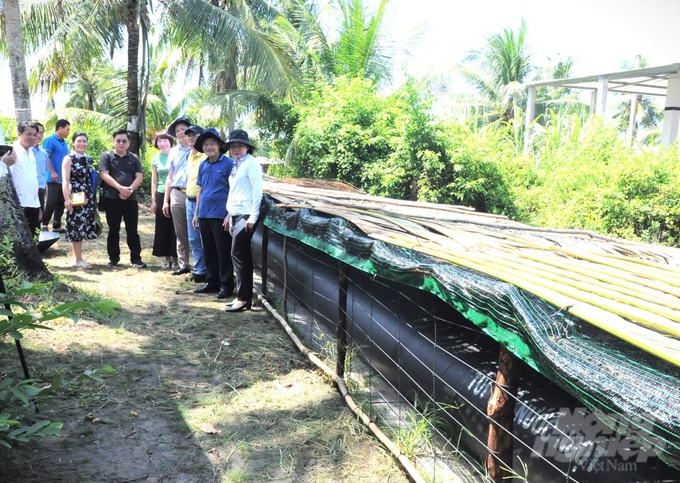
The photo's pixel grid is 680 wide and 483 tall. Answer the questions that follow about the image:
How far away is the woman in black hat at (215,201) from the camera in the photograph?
530 cm

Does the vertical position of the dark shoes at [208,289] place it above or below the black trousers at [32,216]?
below

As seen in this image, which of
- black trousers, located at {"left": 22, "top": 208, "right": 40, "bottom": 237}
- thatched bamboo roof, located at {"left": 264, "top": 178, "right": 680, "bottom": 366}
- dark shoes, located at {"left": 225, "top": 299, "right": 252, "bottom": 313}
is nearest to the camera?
thatched bamboo roof, located at {"left": 264, "top": 178, "right": 680, "bottom": 366}

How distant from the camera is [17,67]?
9.30m

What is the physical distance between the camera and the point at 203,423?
3123 millimetres

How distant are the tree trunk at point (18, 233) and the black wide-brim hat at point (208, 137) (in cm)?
158

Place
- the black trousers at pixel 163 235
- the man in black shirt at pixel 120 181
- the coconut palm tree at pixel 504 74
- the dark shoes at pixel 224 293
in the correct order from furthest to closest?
the coconut palm tree at pixel 504 74, the black trousers at pixel 163 235, the man in black shirt at pixel 120 181, the dark shoes at pixel 224 293

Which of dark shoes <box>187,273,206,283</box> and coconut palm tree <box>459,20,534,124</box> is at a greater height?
coconut palm tree <box>459,20,534,124</box>

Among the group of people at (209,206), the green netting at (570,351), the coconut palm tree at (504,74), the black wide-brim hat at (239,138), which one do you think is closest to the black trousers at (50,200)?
the group of people at (209,206)

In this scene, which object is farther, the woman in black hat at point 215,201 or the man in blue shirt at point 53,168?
the man in blue shirt at point 53,168

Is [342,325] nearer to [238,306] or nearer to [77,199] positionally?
[238,306]

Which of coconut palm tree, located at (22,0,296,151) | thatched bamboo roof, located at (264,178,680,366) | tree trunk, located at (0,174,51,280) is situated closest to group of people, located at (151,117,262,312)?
thatched bamboo roof, located at (264,178,680,366)

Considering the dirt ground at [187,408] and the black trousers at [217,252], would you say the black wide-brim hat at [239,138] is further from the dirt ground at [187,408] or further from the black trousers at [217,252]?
the dirt ground at [187,408]

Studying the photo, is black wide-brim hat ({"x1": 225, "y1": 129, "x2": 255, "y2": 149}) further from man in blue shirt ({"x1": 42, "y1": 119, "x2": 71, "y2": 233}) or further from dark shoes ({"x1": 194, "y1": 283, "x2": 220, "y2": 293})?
man in blue shirt ({"x1": 42, "y1": 119, "x2": 71, "y2": 233})

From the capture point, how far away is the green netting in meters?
1.36
